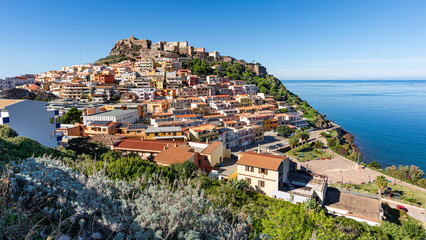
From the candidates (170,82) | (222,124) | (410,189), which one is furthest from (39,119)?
(170,82)

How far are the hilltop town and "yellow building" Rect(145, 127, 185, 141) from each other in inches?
4.8

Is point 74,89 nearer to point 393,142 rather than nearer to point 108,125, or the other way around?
point 108,125

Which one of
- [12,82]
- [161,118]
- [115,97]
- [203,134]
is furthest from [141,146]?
[12,82]

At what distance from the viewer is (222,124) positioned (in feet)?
134

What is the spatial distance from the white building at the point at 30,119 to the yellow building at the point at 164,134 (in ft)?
33.4

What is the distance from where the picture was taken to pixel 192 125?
35875mm

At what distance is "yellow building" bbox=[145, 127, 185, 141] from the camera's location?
99.1 feet

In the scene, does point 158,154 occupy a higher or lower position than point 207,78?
lower

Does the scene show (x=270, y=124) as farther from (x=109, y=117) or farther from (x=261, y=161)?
(x=261, y=161)

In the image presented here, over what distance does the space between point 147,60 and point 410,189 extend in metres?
69.7

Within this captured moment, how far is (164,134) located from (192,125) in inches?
246

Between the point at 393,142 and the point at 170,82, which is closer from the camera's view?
the point at 393,142

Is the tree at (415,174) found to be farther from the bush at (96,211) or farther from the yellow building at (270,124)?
the bush at (96,211)

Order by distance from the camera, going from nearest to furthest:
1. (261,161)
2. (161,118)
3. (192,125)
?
(261,161)
(192,125)
(161,118)
